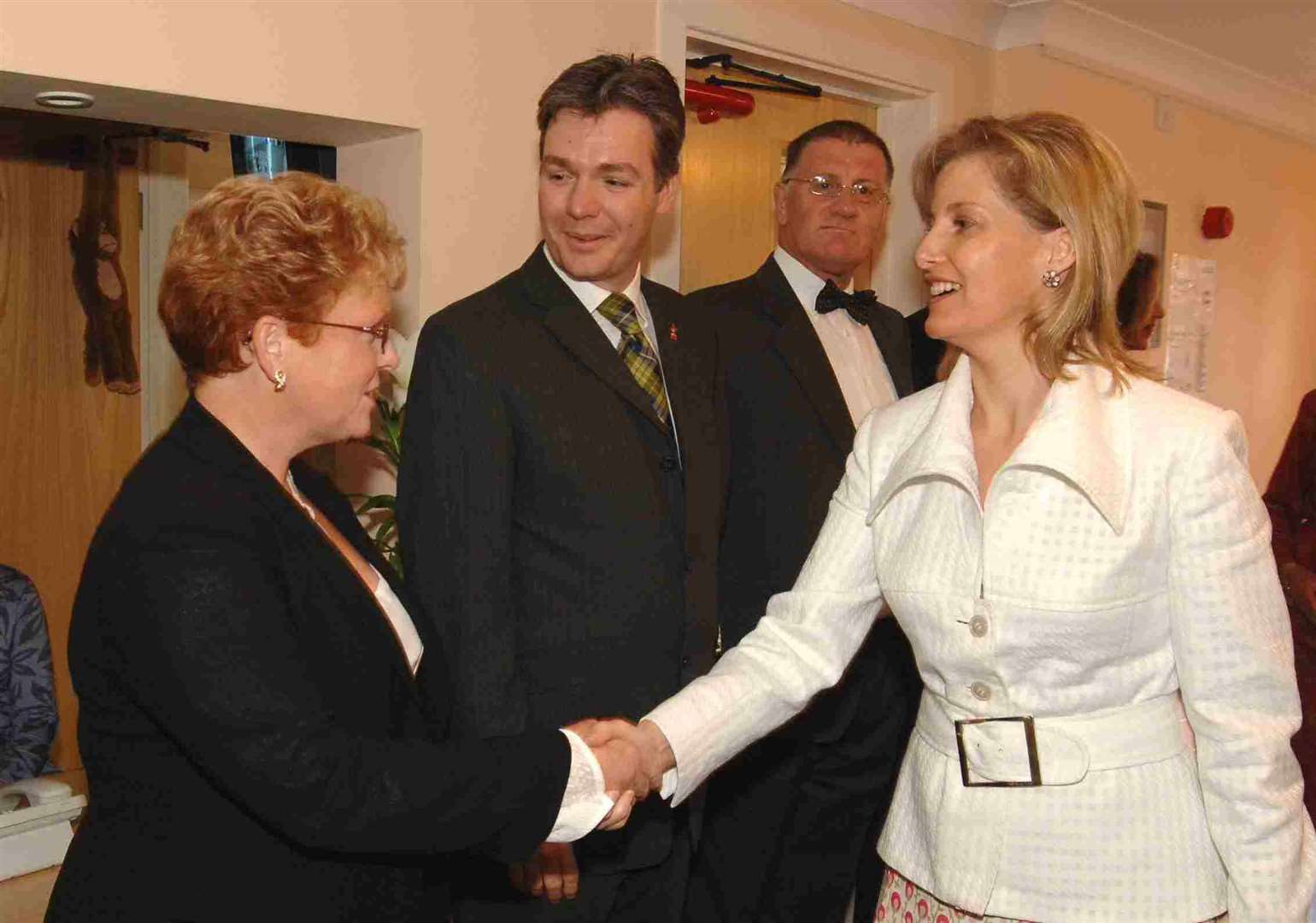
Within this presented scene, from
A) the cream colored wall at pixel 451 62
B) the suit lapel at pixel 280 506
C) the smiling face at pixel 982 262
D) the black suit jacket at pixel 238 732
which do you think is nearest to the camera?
the black suit jacket at pixel 238 732

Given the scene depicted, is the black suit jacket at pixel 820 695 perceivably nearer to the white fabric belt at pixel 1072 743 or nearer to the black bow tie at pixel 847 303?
the black bow tie at pixel 847 303

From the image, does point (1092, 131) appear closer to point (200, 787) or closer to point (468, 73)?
point (200, 787)

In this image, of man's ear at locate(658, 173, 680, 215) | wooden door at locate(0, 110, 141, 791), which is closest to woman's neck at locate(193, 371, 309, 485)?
man's ear at locate(658, 173, 680, 215)

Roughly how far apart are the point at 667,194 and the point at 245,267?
3.57 ft

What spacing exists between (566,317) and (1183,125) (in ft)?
14.7

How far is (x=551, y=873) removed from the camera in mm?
2061

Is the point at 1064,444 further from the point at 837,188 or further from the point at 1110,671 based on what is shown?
the point at 837,188

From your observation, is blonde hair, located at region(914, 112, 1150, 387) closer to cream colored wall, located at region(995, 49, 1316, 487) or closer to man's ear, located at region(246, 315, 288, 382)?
man's ear, located at region(246, 315, 288, 382)

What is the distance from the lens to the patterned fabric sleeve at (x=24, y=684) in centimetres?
315

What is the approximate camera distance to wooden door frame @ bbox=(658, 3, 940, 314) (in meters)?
3.43

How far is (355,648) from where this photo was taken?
5.03 feet

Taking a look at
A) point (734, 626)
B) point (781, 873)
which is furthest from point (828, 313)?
point (781, 873)

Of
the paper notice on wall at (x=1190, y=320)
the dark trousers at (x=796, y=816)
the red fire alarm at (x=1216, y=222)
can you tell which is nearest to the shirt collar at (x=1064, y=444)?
the dark trousers at (x=796, y=816)

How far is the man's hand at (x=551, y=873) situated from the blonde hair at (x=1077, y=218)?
1027 mm
